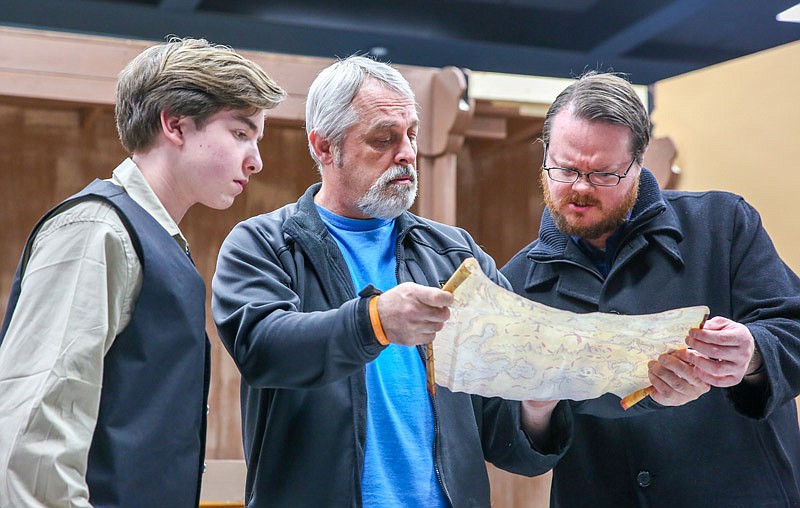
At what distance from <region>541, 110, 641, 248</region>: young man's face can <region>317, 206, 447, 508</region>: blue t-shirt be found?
473mm

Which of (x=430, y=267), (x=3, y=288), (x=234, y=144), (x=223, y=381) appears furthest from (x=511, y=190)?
(x=234, y=144)

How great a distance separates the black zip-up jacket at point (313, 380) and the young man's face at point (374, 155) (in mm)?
78

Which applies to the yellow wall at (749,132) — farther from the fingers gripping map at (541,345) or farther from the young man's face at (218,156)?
the young man's face at (218,156)

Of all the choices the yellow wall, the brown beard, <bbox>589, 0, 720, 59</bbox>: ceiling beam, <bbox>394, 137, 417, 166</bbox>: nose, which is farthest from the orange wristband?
<bbox>589, 0, 720, 59</bbox>: ceiling beam

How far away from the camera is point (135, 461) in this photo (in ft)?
4.77

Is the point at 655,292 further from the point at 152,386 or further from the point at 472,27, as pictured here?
the point at 472,27

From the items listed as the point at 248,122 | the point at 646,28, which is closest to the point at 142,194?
the point at 248,122

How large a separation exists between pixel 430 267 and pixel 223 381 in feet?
8.02

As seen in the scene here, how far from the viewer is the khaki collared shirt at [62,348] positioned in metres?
1.33

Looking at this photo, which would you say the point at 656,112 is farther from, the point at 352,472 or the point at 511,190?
the point at 352,472

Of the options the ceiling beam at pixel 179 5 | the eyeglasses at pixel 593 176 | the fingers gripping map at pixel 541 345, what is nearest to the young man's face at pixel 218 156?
the fingers gripping map at pixel 541 345

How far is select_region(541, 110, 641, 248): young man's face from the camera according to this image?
2.19 metres

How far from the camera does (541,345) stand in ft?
5.52

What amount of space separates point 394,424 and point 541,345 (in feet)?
1.10
